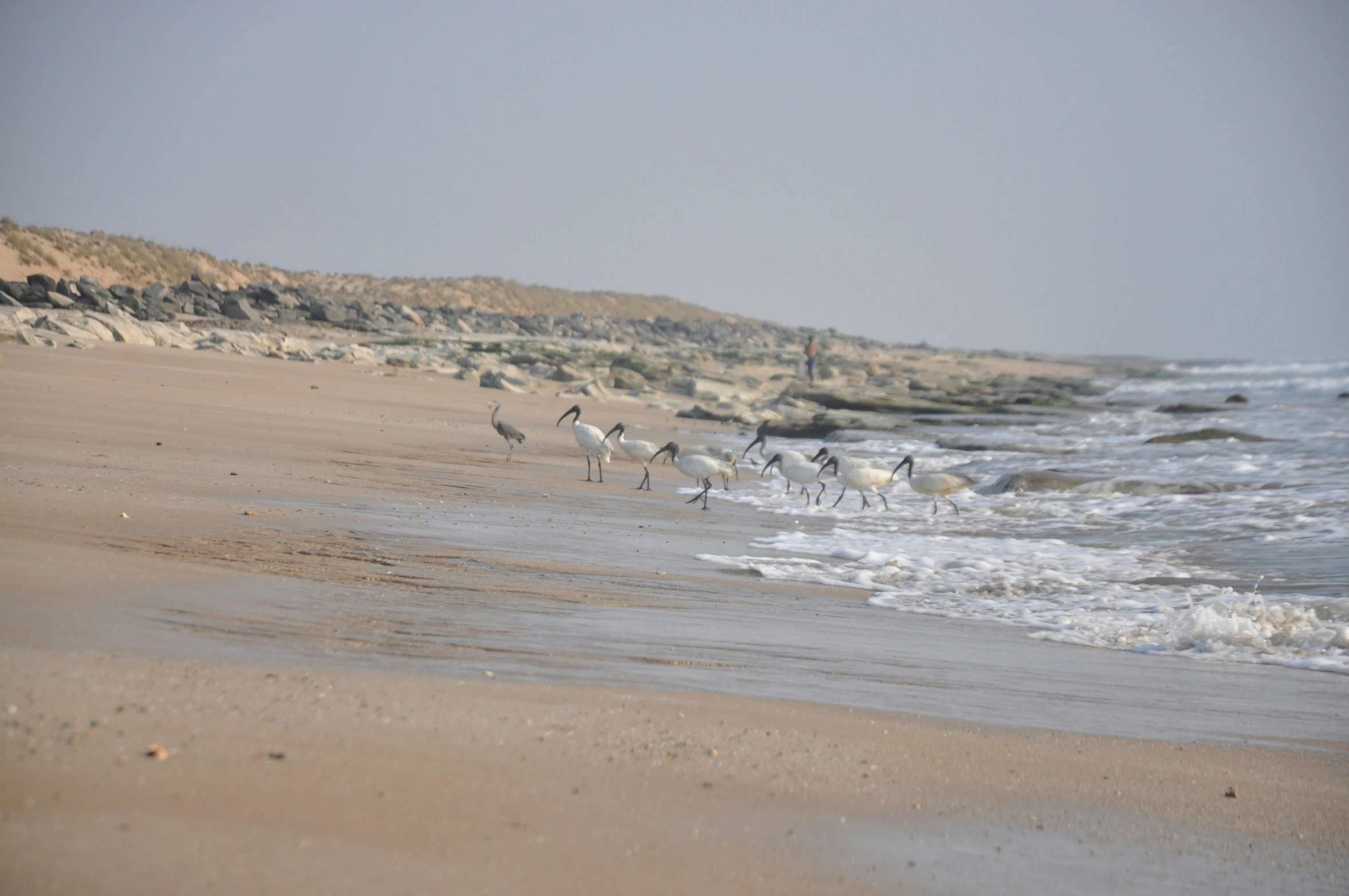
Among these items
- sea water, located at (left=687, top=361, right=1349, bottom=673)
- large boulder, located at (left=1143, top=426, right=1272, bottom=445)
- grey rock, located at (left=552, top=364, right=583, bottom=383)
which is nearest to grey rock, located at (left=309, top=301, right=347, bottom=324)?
grey rock, located at (left=552, top=364, right=583, bottom=383)

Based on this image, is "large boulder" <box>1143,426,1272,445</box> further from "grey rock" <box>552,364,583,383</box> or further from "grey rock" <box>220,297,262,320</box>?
"grey rock" <box>220,297,262,320</box>

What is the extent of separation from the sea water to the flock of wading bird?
0.22 metres

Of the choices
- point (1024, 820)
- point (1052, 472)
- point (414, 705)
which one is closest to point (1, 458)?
point (414, 705)

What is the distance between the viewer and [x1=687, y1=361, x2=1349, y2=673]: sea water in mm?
6238

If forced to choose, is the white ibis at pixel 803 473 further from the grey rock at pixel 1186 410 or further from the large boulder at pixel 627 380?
the grey rock at pixel 1186 410

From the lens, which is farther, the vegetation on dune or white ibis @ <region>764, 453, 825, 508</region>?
the vegetation on dune

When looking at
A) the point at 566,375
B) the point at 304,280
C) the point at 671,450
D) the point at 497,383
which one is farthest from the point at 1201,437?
the point at 304,280

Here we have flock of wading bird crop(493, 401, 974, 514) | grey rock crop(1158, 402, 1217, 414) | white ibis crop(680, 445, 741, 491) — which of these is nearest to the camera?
flock of wading bird crop(493, 401, 974, 514)

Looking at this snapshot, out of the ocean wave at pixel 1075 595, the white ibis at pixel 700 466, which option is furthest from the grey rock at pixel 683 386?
the ocean wave at pixel 1075 595

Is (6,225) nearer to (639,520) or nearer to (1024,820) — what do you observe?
(639,520)

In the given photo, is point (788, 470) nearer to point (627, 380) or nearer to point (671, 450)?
point (671, 450)

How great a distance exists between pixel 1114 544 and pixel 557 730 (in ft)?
23.1

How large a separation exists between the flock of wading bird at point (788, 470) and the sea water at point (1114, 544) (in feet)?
0.73

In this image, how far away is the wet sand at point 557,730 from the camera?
256cm
